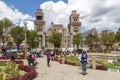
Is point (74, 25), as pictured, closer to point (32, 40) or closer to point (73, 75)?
point (32, 40)

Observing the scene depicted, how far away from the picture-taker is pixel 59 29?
128 metres

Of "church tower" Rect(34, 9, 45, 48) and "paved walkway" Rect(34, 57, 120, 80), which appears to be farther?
"church tower" Rect(34, 9, 45, 48)

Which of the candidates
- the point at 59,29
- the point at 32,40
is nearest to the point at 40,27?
the point at 59,29

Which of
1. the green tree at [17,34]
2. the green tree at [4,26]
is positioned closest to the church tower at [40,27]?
the green tree at [17,34]

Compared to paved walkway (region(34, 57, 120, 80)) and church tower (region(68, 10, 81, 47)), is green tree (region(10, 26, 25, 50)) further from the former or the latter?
paved walkway (region(34, 57, 120, 80))

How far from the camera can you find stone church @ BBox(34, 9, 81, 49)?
123 metres

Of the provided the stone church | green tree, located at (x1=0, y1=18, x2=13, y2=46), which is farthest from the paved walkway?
the stone church

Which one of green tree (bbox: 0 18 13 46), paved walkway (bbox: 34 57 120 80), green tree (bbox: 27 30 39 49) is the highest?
green tree (bbox: 0 18 13 46)

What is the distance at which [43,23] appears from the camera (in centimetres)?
12262

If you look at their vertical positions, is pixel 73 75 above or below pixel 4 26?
below

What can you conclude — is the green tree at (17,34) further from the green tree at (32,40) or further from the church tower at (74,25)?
the church tower at (74,25)

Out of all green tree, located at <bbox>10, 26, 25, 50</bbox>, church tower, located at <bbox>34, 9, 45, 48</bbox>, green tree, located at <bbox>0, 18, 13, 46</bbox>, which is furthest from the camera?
church tower, located at <bbox>34, 9, 45, 48</bbox>

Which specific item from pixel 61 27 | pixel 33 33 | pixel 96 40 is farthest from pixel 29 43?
pixel 61 27

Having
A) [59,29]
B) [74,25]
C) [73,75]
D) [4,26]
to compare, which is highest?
[74,25]
